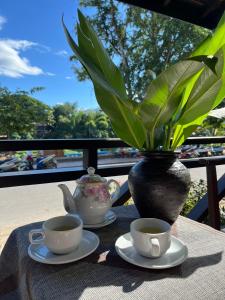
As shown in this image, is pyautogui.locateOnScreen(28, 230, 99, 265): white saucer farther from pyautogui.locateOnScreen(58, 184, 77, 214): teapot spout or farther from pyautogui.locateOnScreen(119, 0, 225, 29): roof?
pyautogui.locateOnScreen(119, 0, 225, 29): roof

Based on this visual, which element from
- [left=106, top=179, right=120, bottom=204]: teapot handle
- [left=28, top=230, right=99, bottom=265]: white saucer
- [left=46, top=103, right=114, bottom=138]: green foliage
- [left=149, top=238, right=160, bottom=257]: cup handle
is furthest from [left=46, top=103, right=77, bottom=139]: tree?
[left=149, top=238, right=160, bottom=257]: cup handle

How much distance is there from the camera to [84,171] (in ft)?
4.57

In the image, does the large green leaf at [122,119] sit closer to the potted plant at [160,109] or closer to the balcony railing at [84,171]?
the potted plant at [160,109]

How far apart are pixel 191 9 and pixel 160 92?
137 cm

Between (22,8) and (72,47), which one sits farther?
(22,8)

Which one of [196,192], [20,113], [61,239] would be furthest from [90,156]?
[20,113]

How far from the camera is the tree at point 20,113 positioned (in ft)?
10.1

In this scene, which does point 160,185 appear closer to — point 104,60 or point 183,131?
point 183,131

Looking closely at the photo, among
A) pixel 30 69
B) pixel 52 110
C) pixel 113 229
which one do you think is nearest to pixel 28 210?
pixel 52 110

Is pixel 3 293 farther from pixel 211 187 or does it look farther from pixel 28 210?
pixel 28 210

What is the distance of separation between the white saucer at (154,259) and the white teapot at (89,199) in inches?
5.7

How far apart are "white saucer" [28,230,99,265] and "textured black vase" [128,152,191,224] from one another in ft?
0.67

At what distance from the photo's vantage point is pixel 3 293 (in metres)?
0.64

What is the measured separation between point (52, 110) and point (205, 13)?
1919 mm
